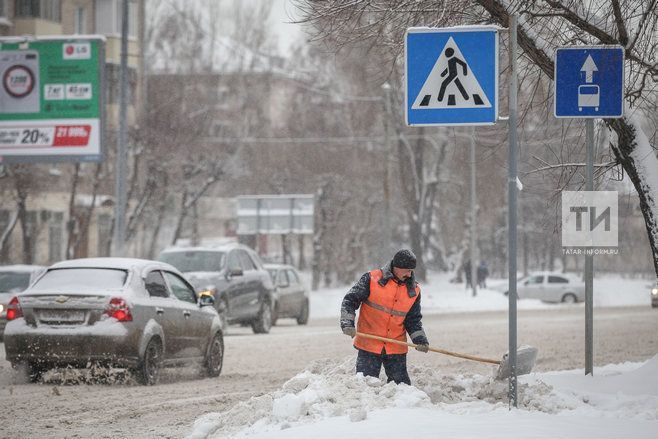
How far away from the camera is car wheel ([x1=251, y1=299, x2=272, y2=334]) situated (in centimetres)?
2733

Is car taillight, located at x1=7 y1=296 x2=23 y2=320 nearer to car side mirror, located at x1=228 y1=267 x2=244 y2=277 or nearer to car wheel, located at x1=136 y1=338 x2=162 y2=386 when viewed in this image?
car wheel, located at x1=136 y1=338 x2=162 y2=386

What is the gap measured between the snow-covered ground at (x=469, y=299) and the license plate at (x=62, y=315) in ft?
89.9

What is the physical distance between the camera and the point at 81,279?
→ 14977mm

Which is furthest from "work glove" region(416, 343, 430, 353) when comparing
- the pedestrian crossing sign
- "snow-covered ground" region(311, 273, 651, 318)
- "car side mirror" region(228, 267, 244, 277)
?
"snow-covered ground" region(311, 273, 651, 318)

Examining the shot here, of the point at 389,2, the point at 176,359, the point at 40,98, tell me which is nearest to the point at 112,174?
the point at 40,98

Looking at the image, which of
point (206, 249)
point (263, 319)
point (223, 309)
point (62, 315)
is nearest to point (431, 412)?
point (62, 315)

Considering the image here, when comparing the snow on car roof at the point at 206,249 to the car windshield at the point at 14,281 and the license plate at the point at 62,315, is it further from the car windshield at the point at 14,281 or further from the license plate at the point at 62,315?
the license plate at the point at 62,315

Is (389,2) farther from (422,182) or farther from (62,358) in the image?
(422,182)

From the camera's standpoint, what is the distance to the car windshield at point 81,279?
48.6ft

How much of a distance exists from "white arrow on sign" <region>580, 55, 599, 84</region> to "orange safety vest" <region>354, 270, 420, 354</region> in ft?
7.59

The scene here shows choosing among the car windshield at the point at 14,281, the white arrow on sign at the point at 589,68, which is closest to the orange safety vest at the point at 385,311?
the white arrow on sign at the point at 589,68

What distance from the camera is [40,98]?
3070 centimetres

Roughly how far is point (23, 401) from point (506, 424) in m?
5.87

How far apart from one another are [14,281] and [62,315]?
1044 cm
